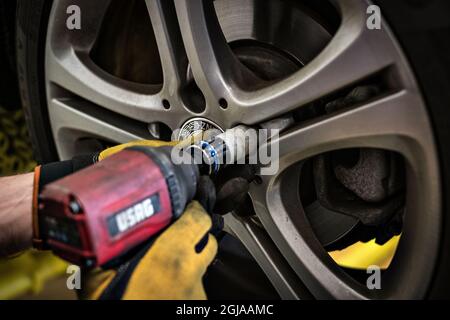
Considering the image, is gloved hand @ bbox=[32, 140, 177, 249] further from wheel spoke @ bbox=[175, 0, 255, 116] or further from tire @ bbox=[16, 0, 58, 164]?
tire @ bbox=[16, 0, 58, 164]

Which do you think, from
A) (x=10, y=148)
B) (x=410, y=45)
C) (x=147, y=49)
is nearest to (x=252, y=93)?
(x=410, y=45)

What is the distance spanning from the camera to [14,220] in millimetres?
843

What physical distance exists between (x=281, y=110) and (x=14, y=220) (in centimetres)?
49

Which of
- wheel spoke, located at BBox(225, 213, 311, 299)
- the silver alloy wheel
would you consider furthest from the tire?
wheel spoke, located at BBox(225, 213, 311, 299)

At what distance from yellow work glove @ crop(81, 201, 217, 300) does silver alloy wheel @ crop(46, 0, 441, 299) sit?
213mm

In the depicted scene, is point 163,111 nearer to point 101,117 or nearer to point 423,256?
point 101,117

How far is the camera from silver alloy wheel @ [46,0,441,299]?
2.23 ft

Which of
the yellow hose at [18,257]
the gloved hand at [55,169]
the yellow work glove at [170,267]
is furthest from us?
the yellow hose at [18,257]

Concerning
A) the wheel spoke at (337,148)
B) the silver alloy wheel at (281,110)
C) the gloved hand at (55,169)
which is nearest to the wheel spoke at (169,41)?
the silver alloy wheel at (281,110)

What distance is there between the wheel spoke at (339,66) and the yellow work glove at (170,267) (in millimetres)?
225

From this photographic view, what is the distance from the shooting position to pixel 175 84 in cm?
92

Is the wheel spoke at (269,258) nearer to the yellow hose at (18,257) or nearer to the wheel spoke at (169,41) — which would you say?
the wheel spoke at (169,41)

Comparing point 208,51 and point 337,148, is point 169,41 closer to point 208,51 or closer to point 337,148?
point 208,51

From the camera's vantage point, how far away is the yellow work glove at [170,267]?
659mm
